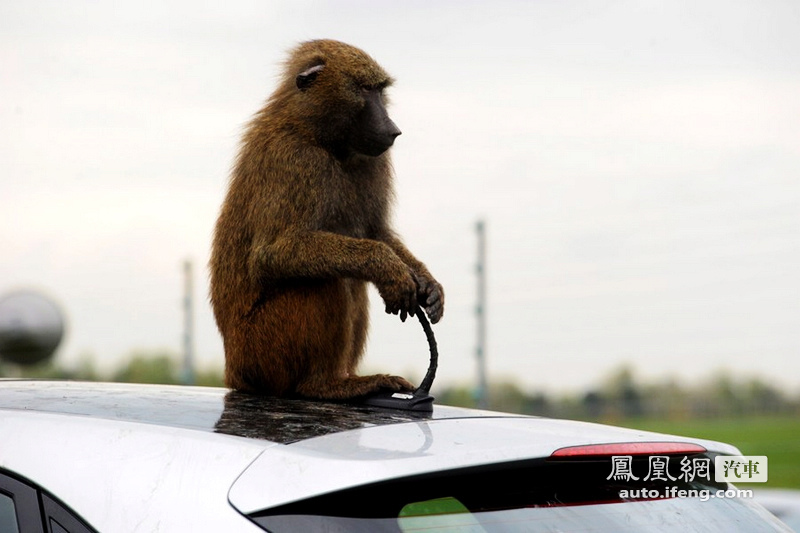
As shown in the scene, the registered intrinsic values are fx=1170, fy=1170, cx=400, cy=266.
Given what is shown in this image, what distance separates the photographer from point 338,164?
13.9 feet

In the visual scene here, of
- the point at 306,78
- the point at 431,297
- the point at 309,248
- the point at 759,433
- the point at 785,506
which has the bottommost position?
the point at 759,433

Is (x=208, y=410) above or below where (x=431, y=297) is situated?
below

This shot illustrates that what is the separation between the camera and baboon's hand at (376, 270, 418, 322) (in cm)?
366

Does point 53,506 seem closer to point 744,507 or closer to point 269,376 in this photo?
point 744,507

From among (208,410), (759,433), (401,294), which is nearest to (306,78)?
(401,294)

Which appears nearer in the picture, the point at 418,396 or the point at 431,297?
the point at 418,396

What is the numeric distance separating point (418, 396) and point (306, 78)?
6.48 ft

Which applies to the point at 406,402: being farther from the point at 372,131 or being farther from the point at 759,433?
the point at 759,433

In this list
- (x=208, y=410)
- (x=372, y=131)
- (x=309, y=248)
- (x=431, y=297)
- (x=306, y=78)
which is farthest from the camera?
(x=306, y=78)

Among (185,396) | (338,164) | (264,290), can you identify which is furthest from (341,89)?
(185,396)

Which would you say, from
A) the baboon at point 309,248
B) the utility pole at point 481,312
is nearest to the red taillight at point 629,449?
the baboon at point 309,248

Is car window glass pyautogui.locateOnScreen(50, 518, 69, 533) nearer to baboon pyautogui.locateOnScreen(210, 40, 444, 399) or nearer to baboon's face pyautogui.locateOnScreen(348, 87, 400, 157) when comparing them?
baboon pyautogui.locateOnScreen(210, 40, 444, 399)

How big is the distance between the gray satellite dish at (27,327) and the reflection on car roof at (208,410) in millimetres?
1723

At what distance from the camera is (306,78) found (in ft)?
14.2
